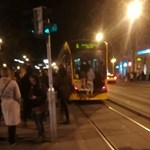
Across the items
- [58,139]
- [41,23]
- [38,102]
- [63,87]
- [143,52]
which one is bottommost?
[58,139]

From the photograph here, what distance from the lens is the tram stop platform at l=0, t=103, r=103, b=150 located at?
9.77m

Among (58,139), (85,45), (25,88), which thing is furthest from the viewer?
(85,45)

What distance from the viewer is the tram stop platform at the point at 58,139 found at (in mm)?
9766

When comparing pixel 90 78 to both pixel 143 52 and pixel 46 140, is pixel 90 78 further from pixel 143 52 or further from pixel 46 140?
pixel 143 52

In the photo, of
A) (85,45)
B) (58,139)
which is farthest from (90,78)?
(58,139)

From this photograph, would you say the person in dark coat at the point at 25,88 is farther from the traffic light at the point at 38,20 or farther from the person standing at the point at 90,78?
the person standing at the point at 90,78

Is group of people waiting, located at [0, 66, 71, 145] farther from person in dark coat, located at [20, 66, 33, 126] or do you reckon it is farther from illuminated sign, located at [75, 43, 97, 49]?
illuminated sign, located at [75, 43, 97, 49]

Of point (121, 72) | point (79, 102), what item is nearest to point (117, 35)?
point (121, 72)

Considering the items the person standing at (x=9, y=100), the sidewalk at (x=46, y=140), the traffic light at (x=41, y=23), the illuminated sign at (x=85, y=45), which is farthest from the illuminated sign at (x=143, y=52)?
the person standing at (x=9, y=100)

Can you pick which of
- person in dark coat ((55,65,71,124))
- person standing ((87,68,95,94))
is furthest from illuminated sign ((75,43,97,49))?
person in dark coat ((55,65,71,124))

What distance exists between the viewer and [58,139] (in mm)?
10734

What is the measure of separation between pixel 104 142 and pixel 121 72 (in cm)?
6927

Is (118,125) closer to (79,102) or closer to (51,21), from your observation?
(51,21)

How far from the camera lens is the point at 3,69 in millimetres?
10102
